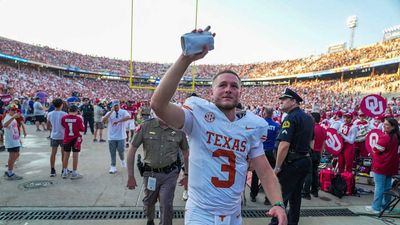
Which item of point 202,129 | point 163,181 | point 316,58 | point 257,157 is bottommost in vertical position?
point 163,181

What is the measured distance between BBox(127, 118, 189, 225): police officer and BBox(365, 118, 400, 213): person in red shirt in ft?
12.5

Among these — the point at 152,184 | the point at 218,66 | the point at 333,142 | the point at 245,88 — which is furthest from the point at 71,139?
the point at 218,66

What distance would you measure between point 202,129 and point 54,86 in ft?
155

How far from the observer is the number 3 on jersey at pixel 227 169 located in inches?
72.2

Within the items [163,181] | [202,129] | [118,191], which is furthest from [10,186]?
[202,129]

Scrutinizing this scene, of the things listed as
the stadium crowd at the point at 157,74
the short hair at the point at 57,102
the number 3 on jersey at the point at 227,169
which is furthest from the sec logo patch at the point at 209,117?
the stadium crowd at the point at 157,74

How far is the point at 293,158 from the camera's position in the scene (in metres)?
3.86

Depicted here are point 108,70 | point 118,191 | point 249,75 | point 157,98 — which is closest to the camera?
point 157,98

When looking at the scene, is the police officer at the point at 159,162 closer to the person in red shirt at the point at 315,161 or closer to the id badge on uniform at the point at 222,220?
the id badge on uniform at the point at 222,220

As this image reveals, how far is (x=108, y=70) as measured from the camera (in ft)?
192

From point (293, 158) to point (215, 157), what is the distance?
2.43 meters

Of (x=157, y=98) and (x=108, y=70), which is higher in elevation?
(x=108, y=70)

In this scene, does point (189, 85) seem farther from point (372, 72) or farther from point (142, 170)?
point (142, 170)

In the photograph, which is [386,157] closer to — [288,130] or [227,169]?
[288,130]
